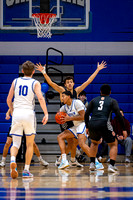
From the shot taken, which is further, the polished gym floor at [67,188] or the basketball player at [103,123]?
the basketball player at [103,123]

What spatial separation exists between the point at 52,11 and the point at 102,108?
14.8ft

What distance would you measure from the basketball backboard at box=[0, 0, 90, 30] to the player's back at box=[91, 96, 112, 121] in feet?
12.1

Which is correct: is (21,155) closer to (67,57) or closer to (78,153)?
(78,153)

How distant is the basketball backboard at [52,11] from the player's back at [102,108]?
3703mm

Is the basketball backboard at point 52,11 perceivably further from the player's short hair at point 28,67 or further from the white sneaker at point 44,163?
the player's short hair at point 28,67

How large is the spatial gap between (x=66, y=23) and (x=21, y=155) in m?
3.61

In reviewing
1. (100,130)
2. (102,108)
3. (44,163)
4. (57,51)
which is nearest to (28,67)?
(102,108)

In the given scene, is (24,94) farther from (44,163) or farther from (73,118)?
(44,163)

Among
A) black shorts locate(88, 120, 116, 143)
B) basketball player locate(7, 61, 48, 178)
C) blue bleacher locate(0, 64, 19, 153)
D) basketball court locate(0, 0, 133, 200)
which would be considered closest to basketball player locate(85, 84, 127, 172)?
black shorts locate(88, 120, 116, 143)

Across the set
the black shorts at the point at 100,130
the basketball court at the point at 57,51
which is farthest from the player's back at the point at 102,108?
the basketball court at the point at 57,51

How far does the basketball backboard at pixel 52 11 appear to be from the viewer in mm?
10273

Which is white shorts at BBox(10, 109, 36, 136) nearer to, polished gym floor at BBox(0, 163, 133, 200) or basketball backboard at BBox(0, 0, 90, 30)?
polished gym floor at BBox(0, 163, 133, 200)

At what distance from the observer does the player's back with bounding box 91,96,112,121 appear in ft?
22.5

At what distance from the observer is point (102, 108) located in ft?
22.6
